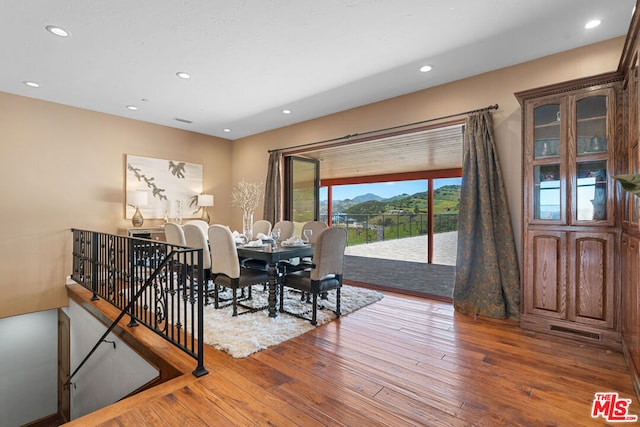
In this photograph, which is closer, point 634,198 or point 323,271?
point 634,198

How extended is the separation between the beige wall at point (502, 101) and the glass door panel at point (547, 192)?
28 cm

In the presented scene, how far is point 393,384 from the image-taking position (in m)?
2.12

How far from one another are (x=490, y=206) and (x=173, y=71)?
13.1 ft

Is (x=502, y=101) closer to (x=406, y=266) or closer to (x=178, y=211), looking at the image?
(x=406, y=266)

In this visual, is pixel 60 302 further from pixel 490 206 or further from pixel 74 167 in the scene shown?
pixel 490 206

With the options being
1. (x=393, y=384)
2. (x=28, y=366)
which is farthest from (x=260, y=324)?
(x=28, y=366)

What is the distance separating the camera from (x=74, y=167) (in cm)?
475

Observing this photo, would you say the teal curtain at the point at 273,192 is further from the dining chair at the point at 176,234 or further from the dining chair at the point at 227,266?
the dining chair at the point at 227,266

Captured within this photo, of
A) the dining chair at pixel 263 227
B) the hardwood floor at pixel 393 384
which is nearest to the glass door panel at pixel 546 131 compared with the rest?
the hardwood floor at pixel 393 384

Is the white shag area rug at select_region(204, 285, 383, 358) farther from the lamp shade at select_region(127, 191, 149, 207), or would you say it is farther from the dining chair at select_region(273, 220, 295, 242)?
the lamp shade at select_region(127, 191, 149, 207)

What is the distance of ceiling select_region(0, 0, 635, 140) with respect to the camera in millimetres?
2473

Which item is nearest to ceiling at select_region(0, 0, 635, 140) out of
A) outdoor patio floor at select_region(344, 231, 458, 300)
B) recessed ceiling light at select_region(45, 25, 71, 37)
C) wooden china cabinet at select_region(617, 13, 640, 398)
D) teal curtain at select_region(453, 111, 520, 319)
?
recessed ceiling light at select_region(45, 25, 71, 37)

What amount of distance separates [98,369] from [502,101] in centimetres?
575

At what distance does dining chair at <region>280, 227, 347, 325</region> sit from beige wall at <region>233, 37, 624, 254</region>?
1987 millimetres
